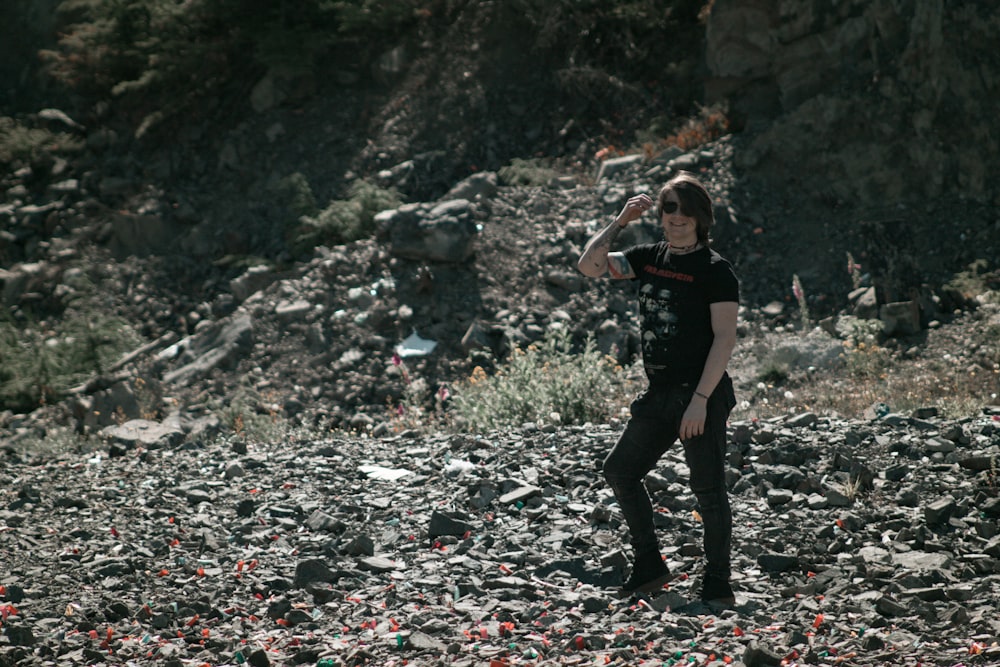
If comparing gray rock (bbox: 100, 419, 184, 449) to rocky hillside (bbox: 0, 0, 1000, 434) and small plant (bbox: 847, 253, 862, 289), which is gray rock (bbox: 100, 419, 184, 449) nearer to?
rocky hillside (bbox: 0, 0, 1000, 434)

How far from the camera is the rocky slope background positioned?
4277mm

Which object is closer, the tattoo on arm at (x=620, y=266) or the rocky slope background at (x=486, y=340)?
the tattoo on arm at (x=620, y=266)

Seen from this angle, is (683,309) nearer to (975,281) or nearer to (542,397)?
(542,397)

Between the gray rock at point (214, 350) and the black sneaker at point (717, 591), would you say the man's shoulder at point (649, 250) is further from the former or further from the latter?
the gray rock at point (214, 350)

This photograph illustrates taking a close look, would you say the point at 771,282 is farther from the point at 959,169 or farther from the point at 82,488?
the point at 82,488

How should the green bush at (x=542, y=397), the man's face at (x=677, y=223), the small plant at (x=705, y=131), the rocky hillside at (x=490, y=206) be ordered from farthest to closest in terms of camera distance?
the small plant at (x=705, y=131) < the rocky hillside at (x=490, y=206) < the green bush at (x=542, y=397) < the man's face at (x=677, y=223)

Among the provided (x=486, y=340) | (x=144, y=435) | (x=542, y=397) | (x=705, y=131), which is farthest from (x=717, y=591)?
(x=705, y=131)

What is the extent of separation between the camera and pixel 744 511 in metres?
5.18

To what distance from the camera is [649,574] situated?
424cm

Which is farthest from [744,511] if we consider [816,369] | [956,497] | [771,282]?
[771,282]

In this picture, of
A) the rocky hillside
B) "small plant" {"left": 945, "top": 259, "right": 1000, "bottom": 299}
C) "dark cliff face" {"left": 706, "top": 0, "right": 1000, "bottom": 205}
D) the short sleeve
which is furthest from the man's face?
"dark cliff face" {"left": 706, "top": 0, "right": 1000, "bottom": 205}

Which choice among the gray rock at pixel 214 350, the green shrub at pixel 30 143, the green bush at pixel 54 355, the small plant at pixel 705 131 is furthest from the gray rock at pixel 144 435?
the green shrub at pixel 30 143

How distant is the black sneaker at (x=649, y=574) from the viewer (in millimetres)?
4230

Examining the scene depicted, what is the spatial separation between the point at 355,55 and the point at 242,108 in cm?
219
